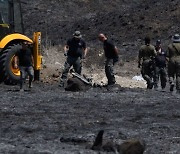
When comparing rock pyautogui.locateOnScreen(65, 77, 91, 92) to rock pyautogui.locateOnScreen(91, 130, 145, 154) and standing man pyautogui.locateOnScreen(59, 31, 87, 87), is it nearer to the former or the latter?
standing man pyautogui.locateOnScreen(59, 31, 87, 87)

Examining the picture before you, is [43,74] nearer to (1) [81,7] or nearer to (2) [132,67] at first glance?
(2) [132,67]

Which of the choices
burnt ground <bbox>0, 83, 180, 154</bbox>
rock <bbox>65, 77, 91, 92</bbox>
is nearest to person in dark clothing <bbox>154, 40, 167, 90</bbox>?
burnt ground <bbox>0, 83, 180, 154</bbox>

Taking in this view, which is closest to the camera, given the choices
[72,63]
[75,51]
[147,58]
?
[75,51]

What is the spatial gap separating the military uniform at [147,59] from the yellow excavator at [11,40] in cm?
292

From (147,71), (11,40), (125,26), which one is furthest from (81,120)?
(125,26)

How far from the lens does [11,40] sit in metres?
17.5

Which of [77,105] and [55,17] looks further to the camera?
[55,17]

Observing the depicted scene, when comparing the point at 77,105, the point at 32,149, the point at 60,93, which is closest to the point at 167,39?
the point at 60,93

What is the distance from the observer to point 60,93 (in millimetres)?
15047

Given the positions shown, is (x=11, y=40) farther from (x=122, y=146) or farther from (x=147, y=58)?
(x=122, y=146)

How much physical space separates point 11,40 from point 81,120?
7.43m

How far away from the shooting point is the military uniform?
1759cm

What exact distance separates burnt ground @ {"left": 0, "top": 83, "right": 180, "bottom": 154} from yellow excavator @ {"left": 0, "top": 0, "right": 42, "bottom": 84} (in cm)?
148

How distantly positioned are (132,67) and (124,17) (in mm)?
8328
